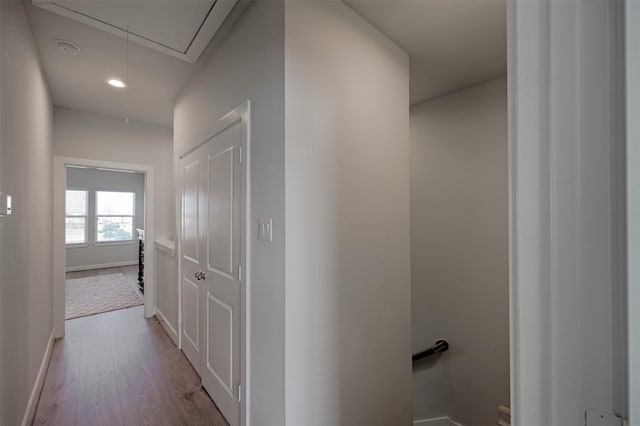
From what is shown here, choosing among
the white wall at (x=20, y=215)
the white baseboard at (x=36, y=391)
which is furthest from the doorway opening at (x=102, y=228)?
the white wall at (x=20, y=215)

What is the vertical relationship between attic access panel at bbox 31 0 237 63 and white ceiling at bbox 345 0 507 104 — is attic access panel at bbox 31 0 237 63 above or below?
below

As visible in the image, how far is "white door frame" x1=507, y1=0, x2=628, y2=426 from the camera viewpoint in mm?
351

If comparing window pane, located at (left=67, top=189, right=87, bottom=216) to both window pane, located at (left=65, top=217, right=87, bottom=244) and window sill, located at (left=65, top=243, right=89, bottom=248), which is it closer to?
window pane, located at (left=65, top=217, right=87, bottom=244)

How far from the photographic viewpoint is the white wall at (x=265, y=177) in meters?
1.36

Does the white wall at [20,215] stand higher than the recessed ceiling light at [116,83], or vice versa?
the recessed ceiling light at [116,83]

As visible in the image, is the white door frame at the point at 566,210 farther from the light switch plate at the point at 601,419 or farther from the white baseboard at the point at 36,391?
the white baseboard at the point at 36,391

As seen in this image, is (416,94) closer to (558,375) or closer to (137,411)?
(558,375)

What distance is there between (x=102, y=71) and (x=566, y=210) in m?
3.26

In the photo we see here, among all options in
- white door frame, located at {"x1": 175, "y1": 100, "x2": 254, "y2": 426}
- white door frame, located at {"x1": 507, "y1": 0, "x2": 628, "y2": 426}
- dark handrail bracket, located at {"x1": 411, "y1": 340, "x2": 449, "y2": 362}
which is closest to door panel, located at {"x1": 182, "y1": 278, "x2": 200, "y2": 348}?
white door frame, located at {"x1": 175, "y1": 100, "x2": 254, "y2": 426}

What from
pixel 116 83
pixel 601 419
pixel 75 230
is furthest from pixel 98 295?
pixel 601 419

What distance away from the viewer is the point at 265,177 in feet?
4.82

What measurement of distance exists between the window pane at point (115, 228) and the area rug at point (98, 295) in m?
1.56

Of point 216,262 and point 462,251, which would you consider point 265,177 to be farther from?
point 462,251

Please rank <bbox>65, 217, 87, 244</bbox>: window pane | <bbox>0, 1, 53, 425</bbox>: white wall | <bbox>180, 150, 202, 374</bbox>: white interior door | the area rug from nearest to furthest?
1. <bbox>0, 1, 53, 425</bbox>: white wall
2. <bbox>180, 150, 202, 374</bbox>: white interior door
3. the area rug
4. <bbox>65, 217, 87, 244</bbox>: window pane
